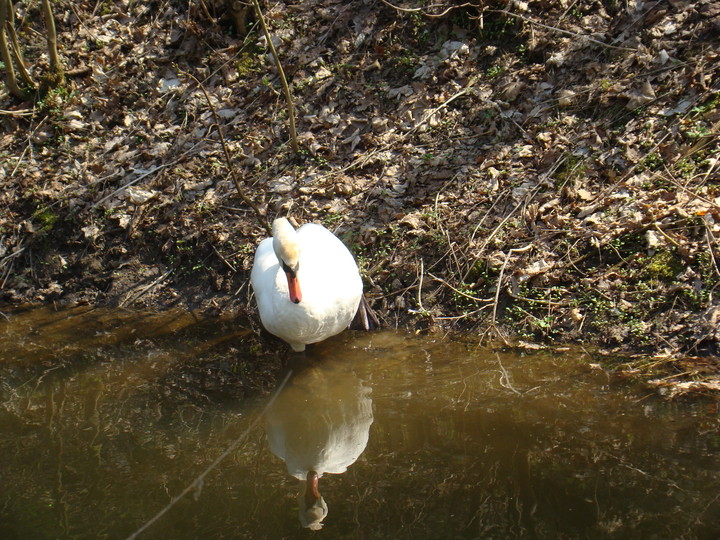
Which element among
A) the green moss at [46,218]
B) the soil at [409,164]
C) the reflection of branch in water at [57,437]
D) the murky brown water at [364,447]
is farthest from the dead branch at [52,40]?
the reflection of branch in water at [57,437]

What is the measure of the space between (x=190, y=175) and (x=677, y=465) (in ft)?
17.6

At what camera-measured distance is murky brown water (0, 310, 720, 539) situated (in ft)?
10.2

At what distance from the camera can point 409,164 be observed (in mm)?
6277

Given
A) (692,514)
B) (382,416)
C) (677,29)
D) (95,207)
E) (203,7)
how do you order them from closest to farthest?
(692,514), (382,416), (677,29), (95,207), (203,7)

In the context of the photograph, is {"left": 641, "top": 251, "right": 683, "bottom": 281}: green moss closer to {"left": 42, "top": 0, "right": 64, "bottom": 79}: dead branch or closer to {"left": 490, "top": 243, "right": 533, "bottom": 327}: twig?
{"left": 490, "top": 243, "right": 533, "bottom": 327}: twig

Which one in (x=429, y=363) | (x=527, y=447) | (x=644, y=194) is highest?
(x=644, y=194)

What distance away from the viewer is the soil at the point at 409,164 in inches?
196

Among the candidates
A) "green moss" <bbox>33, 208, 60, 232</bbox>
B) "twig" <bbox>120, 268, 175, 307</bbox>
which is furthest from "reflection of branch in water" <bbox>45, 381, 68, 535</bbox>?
"green moss" <bbox>33, 208, 60, 232</bbox>

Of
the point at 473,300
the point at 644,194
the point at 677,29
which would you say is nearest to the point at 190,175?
the point at 473,300

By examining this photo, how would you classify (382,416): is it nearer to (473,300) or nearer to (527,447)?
(527,447)

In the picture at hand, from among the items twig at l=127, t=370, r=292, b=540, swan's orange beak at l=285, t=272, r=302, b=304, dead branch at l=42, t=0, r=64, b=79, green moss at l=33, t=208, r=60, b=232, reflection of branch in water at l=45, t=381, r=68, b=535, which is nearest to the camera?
twig at l=127, t=370, r=292, b=540

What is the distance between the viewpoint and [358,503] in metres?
3.28

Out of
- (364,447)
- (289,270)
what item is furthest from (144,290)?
(364,447)

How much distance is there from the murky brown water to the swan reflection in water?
0.04 feet
